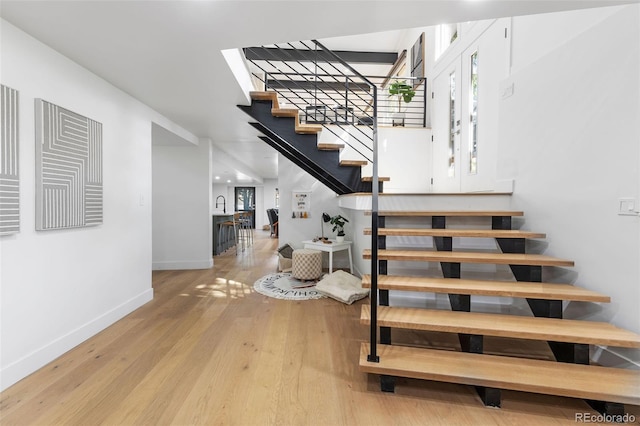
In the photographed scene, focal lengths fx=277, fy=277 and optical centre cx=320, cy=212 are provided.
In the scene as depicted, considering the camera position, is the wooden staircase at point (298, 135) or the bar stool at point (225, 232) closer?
the wooden staircase at point (298, 135)

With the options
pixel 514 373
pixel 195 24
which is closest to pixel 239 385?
pixel 514 373

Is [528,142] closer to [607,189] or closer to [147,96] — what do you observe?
[607,189]

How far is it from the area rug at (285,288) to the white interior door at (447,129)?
2479 millimetres

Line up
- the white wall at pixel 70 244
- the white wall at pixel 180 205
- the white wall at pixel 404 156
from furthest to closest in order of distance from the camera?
the white wall at pixel 180 205, the white wall at pixel 404 156, the white wall at pixel 70 244

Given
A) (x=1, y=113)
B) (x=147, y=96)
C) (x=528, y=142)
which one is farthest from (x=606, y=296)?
(x=147, y=96)

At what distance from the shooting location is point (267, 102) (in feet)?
10.8

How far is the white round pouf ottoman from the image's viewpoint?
410cm

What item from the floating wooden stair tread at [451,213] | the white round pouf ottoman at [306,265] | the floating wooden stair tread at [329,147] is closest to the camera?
the floating wooden stair tread at [451,213]

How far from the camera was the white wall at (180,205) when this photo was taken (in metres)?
4.84

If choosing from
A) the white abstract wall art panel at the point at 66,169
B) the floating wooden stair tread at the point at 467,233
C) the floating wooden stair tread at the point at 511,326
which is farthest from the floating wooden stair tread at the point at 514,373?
the white abstract wall art panel at the point at 66,169

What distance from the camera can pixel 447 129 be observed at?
413 centimetres

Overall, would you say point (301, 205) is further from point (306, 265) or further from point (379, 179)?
point (379, 179)

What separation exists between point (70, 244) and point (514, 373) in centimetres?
325

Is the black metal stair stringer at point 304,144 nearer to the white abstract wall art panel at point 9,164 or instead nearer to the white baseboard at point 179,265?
the white abstract wall art panel at point 9,164
